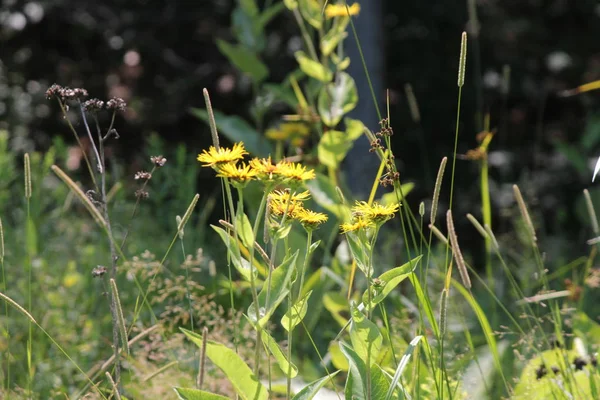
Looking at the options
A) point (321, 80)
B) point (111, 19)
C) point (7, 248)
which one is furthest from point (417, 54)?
point (7, 248)

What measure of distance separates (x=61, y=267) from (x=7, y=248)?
0.57 ft

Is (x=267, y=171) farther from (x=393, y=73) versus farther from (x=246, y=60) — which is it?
(x=393, y=73)

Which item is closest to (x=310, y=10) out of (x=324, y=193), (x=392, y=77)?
(x=324, y=193)

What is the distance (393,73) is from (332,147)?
94.0 inches

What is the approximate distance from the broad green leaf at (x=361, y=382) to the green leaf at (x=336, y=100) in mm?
1124

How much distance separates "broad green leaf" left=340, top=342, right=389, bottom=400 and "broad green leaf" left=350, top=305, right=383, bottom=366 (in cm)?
3

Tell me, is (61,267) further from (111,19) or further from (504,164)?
(504,164)

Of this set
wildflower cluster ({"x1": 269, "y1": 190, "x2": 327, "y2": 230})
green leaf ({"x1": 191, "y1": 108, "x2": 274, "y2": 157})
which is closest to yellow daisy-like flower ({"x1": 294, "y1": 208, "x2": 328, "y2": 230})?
wildflower cluster ({"x1": 269, "y1": 190, "x2": 327, "y2": 230})

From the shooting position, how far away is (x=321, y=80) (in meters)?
2.40

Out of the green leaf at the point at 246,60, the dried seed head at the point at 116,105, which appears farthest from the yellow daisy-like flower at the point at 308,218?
the green leaf at the point at 246,60

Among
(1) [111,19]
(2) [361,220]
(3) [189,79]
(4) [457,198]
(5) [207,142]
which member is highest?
(2) [361,220]

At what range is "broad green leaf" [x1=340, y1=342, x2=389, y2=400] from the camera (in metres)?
1.25

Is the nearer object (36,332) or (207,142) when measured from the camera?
(36,332)

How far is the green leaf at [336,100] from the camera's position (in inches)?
90.7
